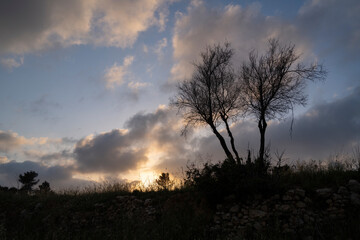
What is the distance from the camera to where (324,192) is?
7805 mm

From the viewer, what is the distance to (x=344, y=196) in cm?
753

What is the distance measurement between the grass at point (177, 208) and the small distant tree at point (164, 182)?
375 millimetres

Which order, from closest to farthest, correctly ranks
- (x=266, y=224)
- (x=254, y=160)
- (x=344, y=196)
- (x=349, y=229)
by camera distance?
(x=349, y=229) < (x=266, y=224) < (x=344, y=196) < (x=254, y=160)

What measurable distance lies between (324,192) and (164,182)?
696 centimetres

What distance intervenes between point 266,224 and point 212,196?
7.15 feet

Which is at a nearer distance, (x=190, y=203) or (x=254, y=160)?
(x=190, y=203)

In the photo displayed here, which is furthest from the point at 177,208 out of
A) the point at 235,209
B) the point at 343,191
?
the point at 343,191

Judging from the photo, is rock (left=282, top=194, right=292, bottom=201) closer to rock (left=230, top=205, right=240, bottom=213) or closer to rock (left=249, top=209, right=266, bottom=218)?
rock (left=249, top=209, right=266, bottom=218)

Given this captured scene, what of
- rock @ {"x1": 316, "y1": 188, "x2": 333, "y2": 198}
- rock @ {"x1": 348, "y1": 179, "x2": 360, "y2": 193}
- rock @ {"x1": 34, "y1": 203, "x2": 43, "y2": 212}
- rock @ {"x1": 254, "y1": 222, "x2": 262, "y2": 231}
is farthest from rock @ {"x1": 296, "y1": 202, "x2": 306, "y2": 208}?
rock @ {"x1": 34, "y1": 203, "x2": 43, "y2": 212}

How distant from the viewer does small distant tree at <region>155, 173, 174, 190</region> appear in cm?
1136

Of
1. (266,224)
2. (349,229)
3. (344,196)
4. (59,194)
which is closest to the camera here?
(349,229)

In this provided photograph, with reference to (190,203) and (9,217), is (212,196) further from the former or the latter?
(9,217)

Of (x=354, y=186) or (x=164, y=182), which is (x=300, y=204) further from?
(x=164, y=182)

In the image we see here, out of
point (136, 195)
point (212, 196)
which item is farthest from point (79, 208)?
point (212, 196)
